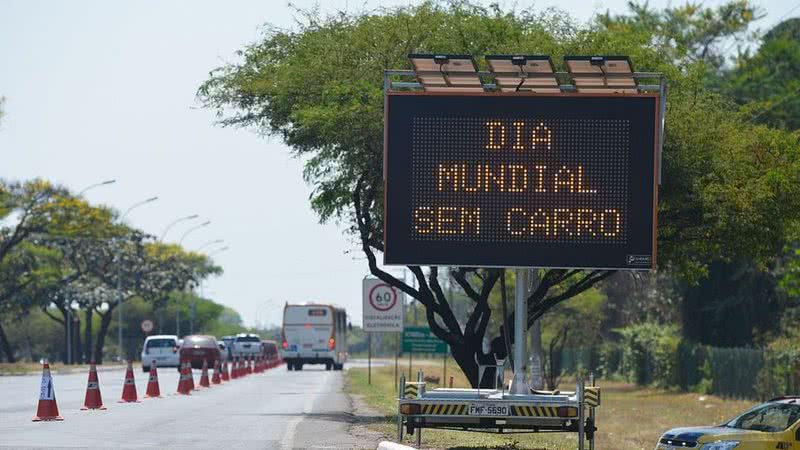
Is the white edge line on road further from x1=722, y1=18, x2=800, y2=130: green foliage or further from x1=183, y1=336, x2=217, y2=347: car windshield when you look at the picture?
x1=183, y1=336, x2=217, y2=347: car windshield

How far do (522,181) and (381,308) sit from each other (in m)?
20.0

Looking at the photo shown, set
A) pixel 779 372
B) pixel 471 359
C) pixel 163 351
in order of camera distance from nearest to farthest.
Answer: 1. pixel 471 359
2. pixel 779 372
3. pixel 163 351

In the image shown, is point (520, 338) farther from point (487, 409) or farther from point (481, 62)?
point (481, 62)

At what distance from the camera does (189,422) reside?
2372 centimetres

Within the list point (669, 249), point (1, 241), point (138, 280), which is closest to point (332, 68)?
A: point (669, 249)

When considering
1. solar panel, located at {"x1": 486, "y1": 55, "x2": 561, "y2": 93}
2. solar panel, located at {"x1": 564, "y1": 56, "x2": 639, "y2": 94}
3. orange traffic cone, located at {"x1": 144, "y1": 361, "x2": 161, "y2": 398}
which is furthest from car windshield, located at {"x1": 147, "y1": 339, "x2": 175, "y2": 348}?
solar panel, located at {"x1": 564, "y1": 56, "x2": 639, "y2": 94}

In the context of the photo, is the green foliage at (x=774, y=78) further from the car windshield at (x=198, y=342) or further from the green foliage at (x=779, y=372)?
the car windshield at (x=198, y=342)

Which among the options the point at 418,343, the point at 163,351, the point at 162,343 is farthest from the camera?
the point at 162,343

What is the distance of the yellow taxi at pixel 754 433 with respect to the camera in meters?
16.8

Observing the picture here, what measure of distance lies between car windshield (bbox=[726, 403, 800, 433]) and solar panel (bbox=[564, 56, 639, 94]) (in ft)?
14.0

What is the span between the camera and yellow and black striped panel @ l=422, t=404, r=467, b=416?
17656 mm

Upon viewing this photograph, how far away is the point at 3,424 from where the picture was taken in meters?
22.3

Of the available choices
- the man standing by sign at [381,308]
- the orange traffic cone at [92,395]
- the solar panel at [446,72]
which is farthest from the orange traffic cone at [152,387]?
the solar panel at [446,72]

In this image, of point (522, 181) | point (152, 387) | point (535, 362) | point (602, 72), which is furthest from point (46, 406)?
point (535, 362)
